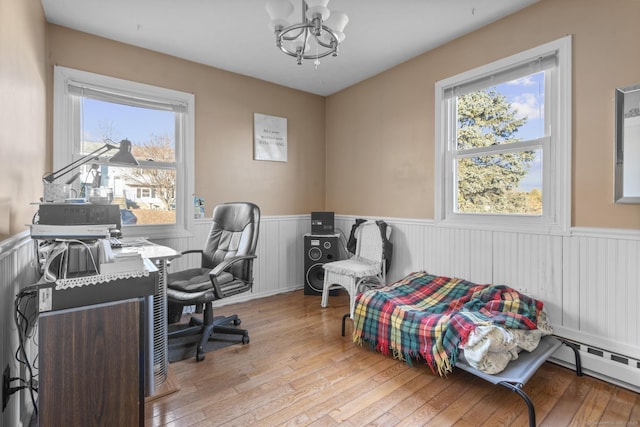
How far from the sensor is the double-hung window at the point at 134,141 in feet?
8.75

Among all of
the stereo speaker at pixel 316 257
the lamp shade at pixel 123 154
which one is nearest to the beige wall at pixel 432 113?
the stereo speaker at pixel 316 257

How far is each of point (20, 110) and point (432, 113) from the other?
2976 millimetres

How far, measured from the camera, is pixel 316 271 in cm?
375

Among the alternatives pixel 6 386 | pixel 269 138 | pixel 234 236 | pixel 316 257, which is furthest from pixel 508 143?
pixel 6 386

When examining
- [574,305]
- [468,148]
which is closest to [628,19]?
[468,148]

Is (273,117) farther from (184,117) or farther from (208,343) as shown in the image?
(208,343)

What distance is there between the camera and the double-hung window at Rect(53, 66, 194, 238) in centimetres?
267

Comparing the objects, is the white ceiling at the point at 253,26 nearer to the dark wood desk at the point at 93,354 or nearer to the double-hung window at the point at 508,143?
the double-hung window at the point at 508,143

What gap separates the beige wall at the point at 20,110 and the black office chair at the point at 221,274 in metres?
1.01

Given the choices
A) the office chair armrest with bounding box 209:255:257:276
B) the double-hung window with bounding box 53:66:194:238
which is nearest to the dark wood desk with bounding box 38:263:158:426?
the office chair armrest with bounding box 209:255:257:276

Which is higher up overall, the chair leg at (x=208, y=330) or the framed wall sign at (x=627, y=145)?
the framed wall sign at (x=627, y=145)

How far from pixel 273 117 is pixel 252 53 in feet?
2.77

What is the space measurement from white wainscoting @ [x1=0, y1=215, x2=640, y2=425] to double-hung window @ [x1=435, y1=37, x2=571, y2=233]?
15 centimetres

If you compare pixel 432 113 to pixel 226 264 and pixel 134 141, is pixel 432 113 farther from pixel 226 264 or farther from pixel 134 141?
pixel 134 141
